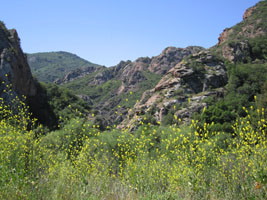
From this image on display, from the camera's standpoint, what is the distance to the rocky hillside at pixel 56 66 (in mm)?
132875

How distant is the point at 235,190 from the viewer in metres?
4.60

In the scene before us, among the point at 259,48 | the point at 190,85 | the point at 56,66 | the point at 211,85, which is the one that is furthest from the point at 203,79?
the point at 56,66

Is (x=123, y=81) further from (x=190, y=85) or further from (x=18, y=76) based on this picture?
(x=18, y=76)

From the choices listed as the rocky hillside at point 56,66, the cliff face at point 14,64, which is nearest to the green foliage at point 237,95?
the cliff face at point 14,64

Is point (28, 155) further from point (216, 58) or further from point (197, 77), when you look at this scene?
point (216, 58)

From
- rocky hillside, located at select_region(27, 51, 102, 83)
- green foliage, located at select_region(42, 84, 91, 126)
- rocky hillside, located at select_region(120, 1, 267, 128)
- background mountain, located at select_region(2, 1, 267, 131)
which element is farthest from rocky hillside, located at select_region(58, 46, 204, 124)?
rocky hillside, located at select_region(120, 1, 267, 128)

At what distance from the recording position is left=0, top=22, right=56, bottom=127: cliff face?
32.9 m

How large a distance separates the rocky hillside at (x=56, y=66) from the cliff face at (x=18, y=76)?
279 feet

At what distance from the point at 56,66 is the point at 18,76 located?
133 metres

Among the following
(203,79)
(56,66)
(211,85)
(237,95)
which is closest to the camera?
(237,95)

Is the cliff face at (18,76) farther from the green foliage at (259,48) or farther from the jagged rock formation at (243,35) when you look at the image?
the green foliage at (259,48)

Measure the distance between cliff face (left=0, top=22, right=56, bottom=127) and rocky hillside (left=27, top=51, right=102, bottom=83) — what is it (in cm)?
8500

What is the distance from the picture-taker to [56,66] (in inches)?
6314

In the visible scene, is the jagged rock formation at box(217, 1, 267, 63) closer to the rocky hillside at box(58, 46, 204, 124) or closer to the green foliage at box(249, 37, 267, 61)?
the green foliage at box(249, 37, 267, 61)
